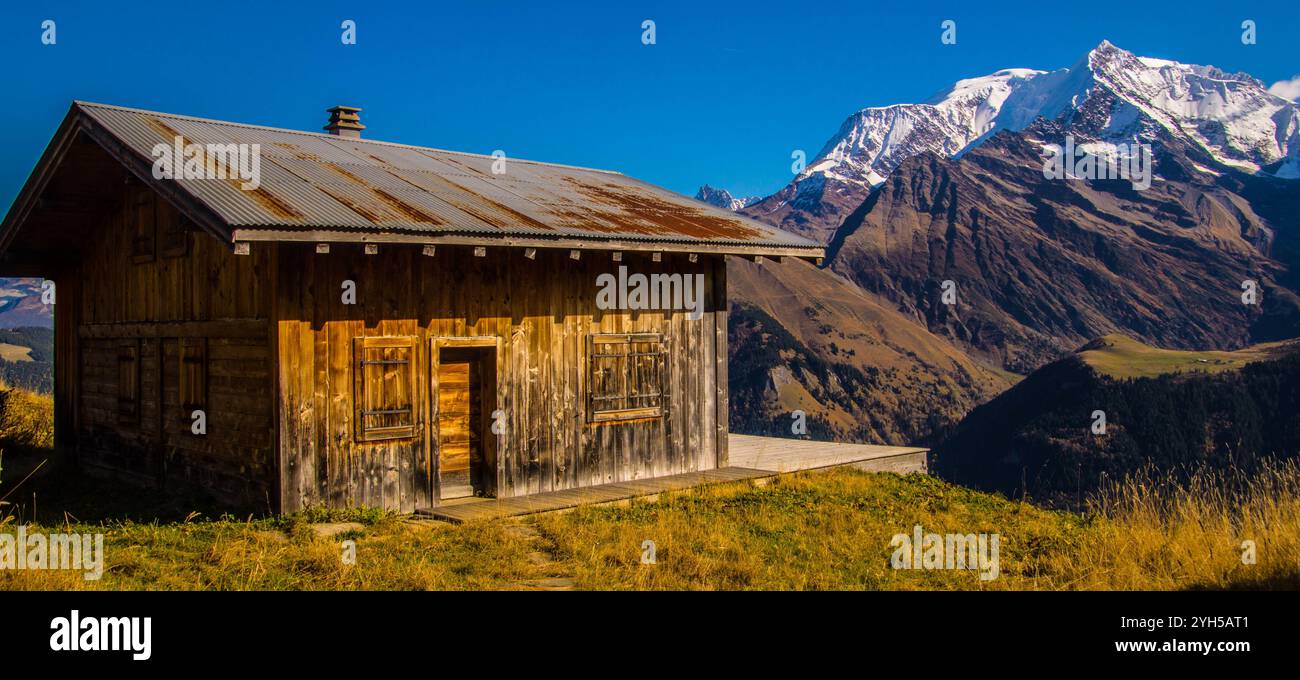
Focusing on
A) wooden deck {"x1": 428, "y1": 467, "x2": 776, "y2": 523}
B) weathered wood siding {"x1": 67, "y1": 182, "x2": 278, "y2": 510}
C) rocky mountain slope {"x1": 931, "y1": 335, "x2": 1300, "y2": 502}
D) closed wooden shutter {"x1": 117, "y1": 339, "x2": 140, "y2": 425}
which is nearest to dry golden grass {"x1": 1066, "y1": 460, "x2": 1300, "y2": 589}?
wooden deck {"x1": 428, "y1": 467, "x2": 776, "y2": 523}

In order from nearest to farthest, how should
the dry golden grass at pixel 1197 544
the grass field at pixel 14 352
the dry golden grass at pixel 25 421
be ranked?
1. the dry golden grass at pixel 1197 544
2. the dry golden grass at pixel 25 421
3. the grass field at pixel 14 352

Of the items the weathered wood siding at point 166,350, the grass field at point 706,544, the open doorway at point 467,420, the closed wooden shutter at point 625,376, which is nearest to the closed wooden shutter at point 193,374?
the weathered wood siding at point 166,350

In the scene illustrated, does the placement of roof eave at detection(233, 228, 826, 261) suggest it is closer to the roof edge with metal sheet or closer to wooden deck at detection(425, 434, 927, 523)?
the roof edge with metal sheet

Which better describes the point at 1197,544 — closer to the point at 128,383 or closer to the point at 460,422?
the point at 460,422

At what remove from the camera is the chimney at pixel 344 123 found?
1642 cm

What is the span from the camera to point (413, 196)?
41.3ft

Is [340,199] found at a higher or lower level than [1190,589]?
higher

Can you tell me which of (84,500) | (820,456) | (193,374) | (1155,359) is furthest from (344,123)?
(1155,359)

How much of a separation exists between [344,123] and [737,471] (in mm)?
8504

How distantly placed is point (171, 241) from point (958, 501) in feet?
35.9
